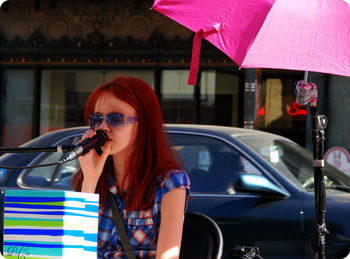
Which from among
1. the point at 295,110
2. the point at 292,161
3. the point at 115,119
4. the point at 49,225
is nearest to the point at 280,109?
the point at 295,110

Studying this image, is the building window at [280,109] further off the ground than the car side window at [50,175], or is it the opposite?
the building window at [280,109]

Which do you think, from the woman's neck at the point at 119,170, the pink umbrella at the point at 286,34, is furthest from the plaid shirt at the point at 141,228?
the pink umbrella at the point at 286,34

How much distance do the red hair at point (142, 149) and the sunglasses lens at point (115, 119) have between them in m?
0.08

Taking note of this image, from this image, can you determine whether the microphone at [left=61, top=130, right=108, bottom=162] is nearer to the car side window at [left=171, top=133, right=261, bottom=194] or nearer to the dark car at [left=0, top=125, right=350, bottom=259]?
the dark car at [left=0, top=125, right=350, bottom=259]

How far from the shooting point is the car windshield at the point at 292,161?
4.49 meters

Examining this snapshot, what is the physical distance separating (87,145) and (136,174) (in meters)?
0.51

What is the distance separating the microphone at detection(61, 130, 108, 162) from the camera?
1.87 m

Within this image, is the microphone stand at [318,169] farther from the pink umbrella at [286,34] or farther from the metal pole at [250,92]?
the metal pole at [250,92]

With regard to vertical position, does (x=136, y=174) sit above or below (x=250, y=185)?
above

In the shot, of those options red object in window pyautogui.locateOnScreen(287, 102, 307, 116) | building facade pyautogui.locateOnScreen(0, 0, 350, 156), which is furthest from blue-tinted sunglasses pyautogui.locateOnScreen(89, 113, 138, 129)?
red object in window pyautogui.locateOnScreen(287, 102, 307, 116)

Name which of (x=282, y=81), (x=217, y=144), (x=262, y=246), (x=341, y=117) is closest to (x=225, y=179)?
(x=217, y=144)

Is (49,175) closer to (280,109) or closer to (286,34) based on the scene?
(286,34)

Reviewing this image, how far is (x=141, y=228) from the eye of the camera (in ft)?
7.79

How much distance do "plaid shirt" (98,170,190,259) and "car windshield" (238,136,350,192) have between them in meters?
2.17
